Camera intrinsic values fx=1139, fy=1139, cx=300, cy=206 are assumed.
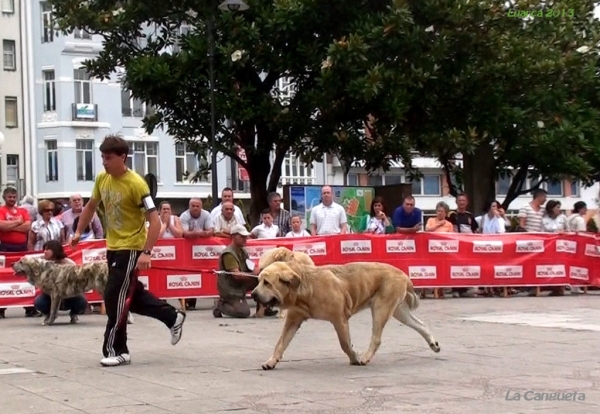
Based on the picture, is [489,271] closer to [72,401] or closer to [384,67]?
[384,67]

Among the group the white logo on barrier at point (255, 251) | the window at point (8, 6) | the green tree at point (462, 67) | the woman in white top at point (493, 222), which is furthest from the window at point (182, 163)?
the white logo on barrier at point (255, 251)

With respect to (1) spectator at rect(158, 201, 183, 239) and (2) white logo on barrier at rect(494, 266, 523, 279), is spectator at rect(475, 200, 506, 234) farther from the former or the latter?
(1) spectator at rect(158, 201, 183, 239)

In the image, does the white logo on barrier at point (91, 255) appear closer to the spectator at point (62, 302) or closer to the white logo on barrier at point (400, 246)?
the spectator at point (62, 302)

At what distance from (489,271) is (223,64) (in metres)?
7.60

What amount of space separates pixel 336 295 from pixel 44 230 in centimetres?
859

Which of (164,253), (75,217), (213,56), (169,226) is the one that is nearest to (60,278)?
(164,253)

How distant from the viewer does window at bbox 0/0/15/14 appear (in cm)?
5678

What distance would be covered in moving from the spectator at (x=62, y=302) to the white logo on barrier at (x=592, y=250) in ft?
31.1

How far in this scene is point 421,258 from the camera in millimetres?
19250

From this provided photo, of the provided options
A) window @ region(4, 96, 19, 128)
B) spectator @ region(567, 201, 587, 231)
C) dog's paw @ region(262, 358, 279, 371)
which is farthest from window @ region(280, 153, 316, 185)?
dog's paw @ region(262, 358, 279, 371)

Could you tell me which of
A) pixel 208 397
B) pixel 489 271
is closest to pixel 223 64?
pixel 489 271

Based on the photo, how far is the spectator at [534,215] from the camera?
2089cm

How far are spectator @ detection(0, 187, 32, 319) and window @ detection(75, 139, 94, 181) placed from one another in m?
38.9

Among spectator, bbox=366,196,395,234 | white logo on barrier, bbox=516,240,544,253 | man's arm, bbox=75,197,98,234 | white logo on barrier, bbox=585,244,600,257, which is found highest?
man's arm, bbox=75,197,98,234
